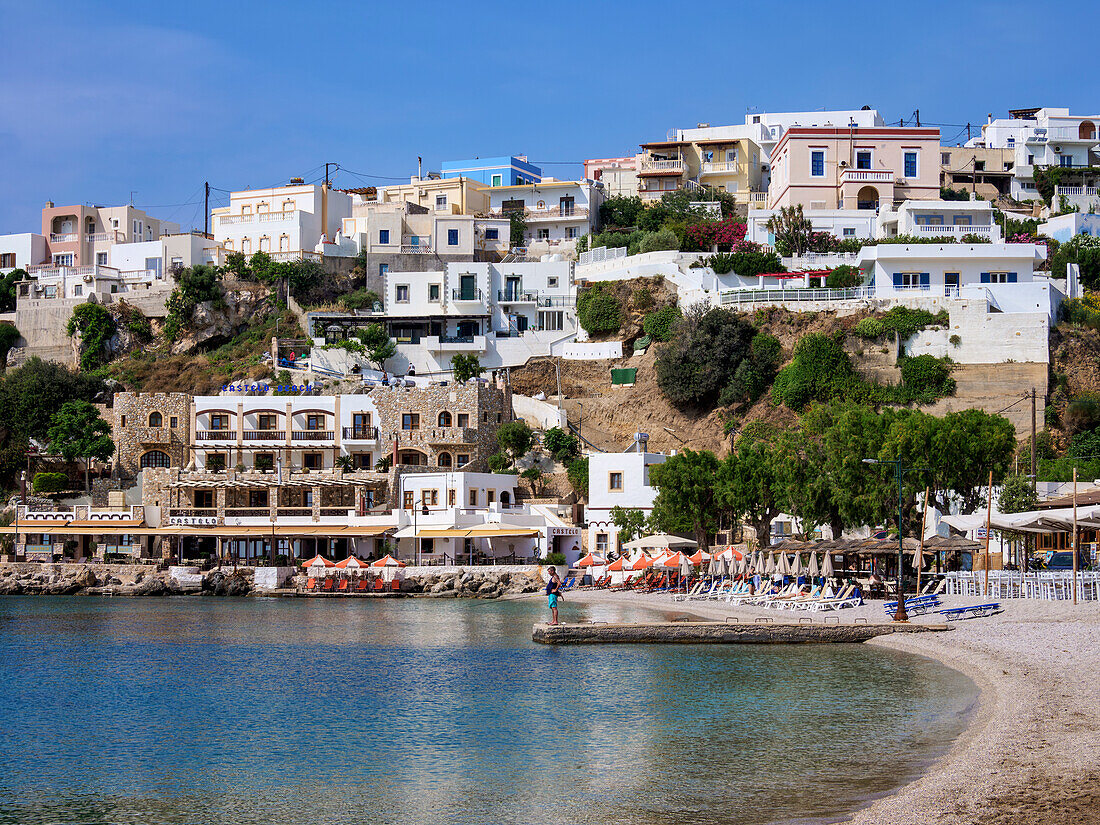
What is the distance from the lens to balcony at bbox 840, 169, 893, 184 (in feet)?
214

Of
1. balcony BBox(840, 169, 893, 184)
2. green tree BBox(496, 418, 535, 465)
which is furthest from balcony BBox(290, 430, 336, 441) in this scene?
balcony BBox(840, 169, 893, 184)

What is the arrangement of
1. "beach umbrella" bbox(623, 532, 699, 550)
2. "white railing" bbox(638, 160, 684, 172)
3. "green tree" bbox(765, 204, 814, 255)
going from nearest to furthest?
"beach umbrella" bbox(623, 532, 699, 550) < "green tree" bbox(765, 204, 814, 255) < "white railing" bbox(638, 160, 684, 172)

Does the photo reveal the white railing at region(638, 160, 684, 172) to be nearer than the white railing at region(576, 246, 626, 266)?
No

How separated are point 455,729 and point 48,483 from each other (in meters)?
42.2

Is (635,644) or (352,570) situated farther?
(352,570)

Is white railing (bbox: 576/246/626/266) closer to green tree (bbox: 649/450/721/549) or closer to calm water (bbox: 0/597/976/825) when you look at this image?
green tree (bbox: 649/450/721/549)

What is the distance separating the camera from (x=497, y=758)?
1756 centimetres

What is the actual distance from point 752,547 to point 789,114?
148 feet

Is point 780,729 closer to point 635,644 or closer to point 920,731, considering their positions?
point 920,731

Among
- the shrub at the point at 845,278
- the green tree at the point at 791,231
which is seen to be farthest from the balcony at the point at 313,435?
the shrub at the point at 845,278

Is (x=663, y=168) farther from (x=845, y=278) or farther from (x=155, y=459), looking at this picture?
A: (x=155, y=459)

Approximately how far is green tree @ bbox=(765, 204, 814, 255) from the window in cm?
426

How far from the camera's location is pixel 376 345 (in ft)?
202

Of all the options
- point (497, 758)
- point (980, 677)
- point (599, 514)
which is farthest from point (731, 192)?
point (497, 758)
